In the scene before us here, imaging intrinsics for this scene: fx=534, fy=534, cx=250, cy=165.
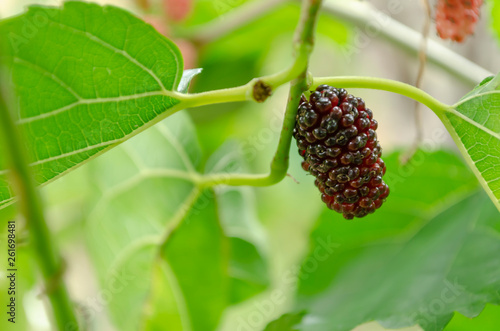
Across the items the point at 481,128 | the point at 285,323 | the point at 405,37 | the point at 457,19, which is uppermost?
the point at 405,37

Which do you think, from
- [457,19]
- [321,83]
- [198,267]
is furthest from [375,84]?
[198,267]

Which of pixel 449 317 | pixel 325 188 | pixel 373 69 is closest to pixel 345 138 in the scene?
pixel 325 188

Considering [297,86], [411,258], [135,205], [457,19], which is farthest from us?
[135,205]

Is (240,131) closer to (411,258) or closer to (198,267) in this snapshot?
(198,267)

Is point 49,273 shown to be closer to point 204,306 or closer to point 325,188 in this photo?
point 325,188

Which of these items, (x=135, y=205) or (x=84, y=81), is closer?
(x=84, y=81)

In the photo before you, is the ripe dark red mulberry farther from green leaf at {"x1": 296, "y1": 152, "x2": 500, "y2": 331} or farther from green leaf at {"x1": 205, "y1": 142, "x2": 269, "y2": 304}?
green leaf at {"x1": 205, "y1": 142, "x2": 269, "y2": 304}

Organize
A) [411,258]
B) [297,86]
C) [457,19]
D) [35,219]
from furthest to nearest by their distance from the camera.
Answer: [411,258], [457,19], [297,86], [35,219]

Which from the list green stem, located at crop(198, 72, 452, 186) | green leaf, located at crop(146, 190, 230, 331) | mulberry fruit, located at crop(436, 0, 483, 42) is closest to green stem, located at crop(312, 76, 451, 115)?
green stem, located at crop(198, 72, 452, 186)
